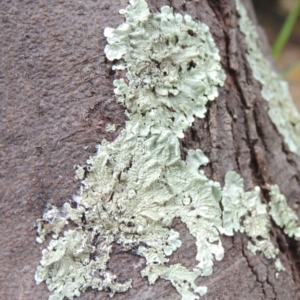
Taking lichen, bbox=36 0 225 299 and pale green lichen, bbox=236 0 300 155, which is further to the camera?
pale green lichen, bbox=236 0 300 155

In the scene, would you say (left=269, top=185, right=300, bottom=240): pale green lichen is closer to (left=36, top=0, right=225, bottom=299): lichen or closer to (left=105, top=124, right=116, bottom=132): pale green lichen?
(left=36, top=0, right=225, bottom=299): lichen

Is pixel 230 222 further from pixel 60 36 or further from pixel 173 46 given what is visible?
pixel 60 36

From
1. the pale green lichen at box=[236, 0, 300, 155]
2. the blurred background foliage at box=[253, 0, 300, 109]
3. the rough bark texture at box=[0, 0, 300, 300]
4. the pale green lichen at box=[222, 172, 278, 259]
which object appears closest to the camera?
the rough bark texture at box=[0, 0, 300, 300]

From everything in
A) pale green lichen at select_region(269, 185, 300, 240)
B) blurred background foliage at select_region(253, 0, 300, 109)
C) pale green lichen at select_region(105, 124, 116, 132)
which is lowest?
blurred background foliage at select_region(253, 0, 300, 109)

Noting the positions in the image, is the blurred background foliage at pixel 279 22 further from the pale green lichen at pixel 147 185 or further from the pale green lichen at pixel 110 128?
the pale green lichen at pixel 110 128

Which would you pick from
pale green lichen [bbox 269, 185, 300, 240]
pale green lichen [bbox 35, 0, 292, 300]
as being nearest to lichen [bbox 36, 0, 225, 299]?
pale green lichen [bbox 35, 0, 292, 300]

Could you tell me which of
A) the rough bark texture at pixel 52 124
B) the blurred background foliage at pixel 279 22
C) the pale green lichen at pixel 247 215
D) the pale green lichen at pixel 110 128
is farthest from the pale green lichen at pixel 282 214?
the blurred background foliage at pixel 279 22

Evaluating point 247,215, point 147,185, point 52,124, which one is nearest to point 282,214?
point 247,215

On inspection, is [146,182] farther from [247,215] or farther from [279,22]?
[279,22]
